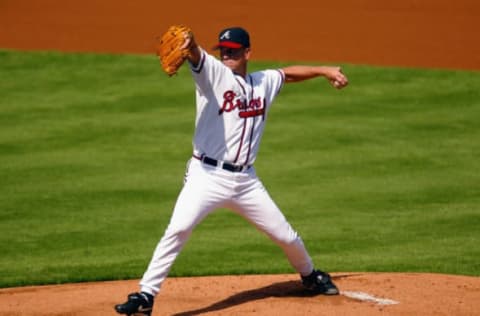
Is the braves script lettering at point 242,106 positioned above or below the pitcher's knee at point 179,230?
above

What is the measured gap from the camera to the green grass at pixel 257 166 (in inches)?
343

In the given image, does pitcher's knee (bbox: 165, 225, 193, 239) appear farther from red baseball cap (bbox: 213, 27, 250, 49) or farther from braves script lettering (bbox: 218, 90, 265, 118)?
red baseball cap (bbox: 213, 27, 250, 49)

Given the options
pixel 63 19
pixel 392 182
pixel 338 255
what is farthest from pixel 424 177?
pixel 63 19

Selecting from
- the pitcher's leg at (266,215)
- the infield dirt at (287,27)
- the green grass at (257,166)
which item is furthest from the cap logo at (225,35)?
the infield dirt at (287,27)

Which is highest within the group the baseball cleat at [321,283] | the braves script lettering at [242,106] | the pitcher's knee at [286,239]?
the braves script lettering at [242,106]

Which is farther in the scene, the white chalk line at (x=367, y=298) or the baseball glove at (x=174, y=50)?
the white chalk line at (x=367, y=298)

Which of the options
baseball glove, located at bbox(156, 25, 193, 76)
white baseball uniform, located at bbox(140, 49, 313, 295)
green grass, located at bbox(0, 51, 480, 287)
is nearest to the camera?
baseball glove, located at bbox(156, 25, 193, 76)

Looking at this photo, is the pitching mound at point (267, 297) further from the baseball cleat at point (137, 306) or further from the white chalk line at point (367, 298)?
the baseball cleat at point (137, 306)

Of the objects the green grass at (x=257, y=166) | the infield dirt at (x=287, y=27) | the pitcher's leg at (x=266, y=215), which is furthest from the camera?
the infield dirt at (x=287, y=27)

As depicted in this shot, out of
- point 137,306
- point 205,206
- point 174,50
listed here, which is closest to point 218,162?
point 205,206

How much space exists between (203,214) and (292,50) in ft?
35.3

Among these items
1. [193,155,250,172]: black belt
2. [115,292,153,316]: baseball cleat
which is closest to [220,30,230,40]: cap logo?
[193,155,250,172]: black belt

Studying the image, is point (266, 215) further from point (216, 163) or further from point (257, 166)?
point (257, 166)

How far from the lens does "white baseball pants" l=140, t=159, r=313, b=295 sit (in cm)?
605
